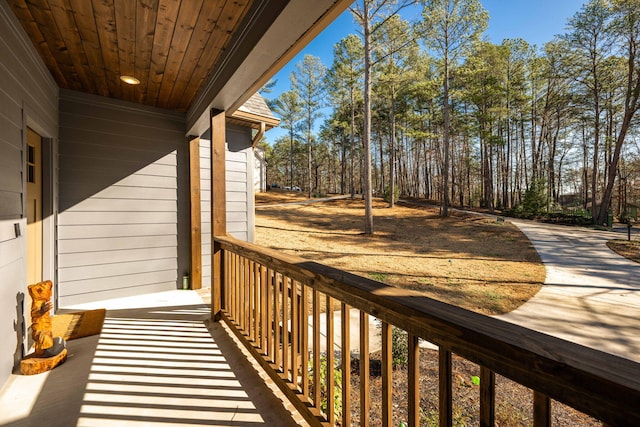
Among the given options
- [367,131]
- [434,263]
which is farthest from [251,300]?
[367,131]

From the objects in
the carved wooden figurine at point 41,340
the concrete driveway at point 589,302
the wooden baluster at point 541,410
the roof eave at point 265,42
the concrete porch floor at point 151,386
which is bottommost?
the concrete driveway at point 589,302

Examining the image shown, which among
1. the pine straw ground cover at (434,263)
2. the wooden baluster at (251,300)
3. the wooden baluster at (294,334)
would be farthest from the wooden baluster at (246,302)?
the pine straw ground cover at (434,263)

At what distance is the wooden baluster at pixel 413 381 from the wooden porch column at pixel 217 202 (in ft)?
7.82

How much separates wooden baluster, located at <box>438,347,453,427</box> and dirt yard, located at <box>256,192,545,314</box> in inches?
155

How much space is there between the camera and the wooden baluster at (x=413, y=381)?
98 centimetres

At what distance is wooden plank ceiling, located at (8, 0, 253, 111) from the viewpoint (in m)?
1.90

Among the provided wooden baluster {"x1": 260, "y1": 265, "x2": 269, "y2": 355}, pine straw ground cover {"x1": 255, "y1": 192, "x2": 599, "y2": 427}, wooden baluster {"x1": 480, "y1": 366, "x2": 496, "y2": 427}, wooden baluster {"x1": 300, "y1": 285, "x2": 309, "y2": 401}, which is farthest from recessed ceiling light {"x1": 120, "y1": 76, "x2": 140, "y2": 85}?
wooden baluster {"x1": 480, "y1": 366, "x2": 496, "y2": 427}

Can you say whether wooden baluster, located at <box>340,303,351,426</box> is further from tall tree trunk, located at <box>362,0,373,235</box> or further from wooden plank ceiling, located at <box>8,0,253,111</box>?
tall tree trunk, located at <box>362,0,373,235</box>

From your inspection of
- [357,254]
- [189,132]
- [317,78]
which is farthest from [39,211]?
[317,78]

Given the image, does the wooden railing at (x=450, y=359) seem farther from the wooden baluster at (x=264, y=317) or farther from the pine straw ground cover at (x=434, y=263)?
the pine straw ground cover at (x=434, y=263)

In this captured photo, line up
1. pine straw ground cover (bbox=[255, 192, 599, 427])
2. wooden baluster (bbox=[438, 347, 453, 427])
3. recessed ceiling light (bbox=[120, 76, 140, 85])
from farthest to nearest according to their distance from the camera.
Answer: recessed ceiling light (bbox=[120, 76, 140, 85])
pine straw ground cover (bbox=[255, 192, 599, 427])
wooden baluster (bbox=[438, 347, 453, 427])

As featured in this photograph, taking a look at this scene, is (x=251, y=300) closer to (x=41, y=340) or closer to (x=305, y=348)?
(x=305, y=348)

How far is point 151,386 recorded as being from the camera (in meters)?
1.97

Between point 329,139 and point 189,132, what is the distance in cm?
2330
